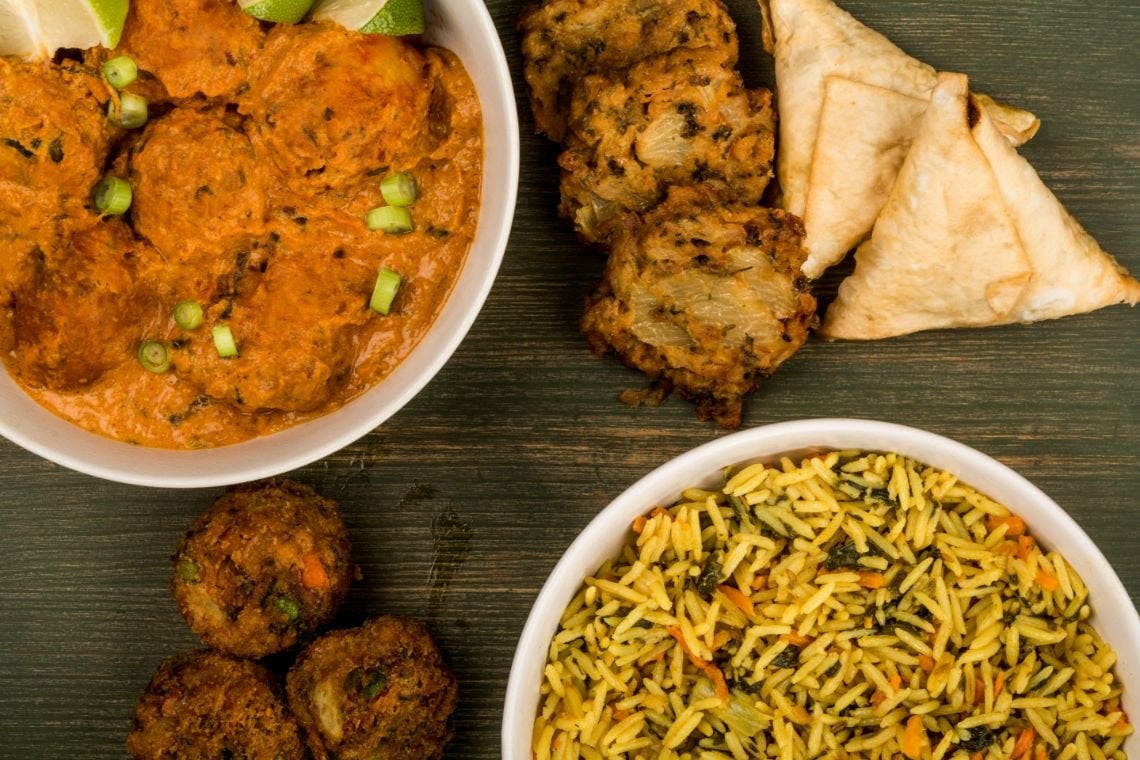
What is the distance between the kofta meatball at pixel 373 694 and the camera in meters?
3.11

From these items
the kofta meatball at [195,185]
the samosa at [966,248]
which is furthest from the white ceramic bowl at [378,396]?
the samosa at [966,248]

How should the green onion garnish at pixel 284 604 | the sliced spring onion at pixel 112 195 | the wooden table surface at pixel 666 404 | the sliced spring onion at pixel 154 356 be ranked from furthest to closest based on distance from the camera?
the wooden table surface at pixel 666 404, the green onion garnish at pixel 284 604, the sliced spring onion at pixel 154 356, the sliced spring onion at pixel 112 195

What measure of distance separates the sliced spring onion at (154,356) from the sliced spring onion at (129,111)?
0.65 m

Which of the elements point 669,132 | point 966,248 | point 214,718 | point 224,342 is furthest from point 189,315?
point 966,248

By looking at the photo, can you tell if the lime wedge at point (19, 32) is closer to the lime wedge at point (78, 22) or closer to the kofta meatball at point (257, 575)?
the lime wedge at point (78, 22)

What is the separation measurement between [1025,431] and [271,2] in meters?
2.90

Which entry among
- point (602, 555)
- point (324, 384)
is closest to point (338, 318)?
point (324, 384)

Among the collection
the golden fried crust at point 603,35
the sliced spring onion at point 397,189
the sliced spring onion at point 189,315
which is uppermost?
the golden fried crust at point 603,35

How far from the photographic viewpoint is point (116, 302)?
9.46 ft

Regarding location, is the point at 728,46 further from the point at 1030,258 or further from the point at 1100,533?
the point at 1100,533

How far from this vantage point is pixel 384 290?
3.00m

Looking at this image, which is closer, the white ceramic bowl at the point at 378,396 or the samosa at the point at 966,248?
the white ceramic bowl at the point at 378,396

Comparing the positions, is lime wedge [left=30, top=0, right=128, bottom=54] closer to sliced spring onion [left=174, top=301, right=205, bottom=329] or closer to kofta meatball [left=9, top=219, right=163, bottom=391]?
kofta meatball [left=9, top=219, right=163, bottom=391]

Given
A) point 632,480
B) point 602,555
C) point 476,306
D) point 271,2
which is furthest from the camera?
point 632,480
